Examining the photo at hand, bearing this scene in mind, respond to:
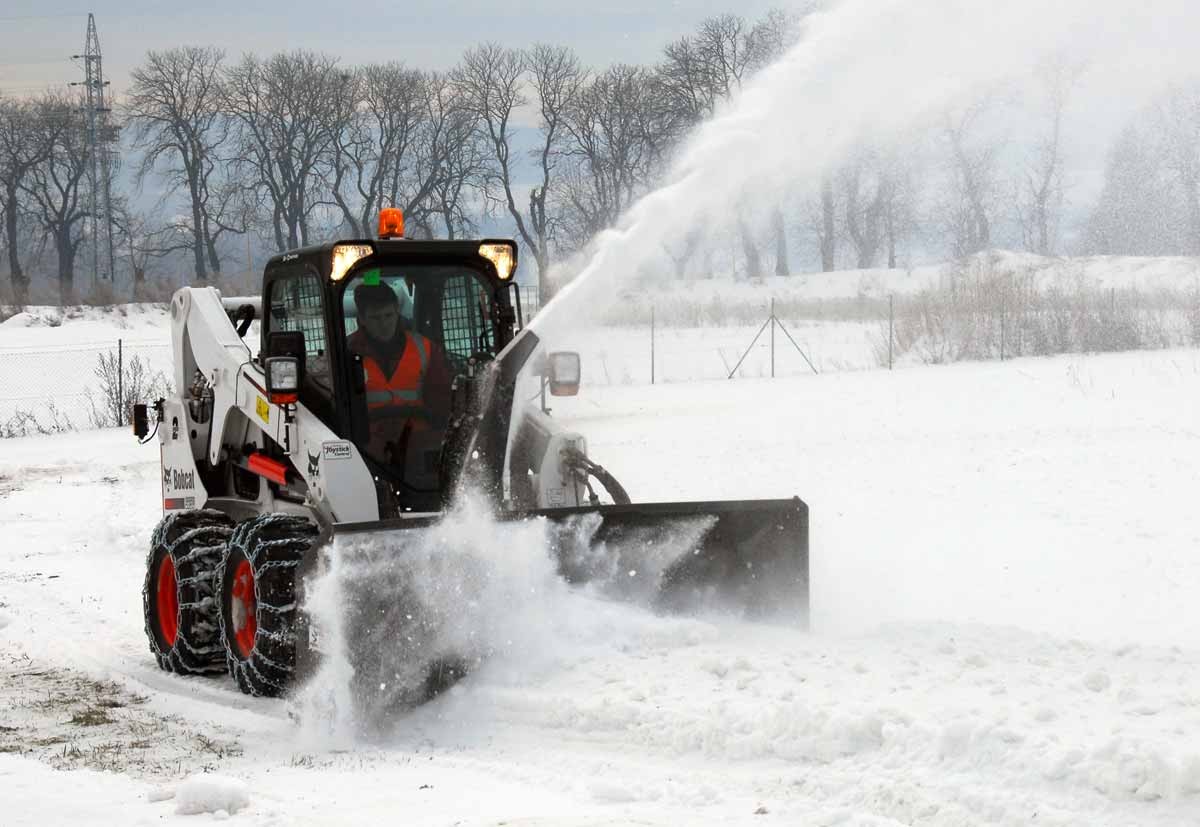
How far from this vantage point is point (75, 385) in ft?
92.1

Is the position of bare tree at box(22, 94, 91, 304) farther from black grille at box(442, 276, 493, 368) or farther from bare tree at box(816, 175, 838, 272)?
black grille at box(442, 276, 493, 368)

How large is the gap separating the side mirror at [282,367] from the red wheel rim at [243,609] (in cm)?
86

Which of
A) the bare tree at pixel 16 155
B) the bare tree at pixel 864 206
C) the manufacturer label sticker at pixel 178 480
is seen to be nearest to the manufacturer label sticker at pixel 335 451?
the manufacturer label sticker at pixel 178 480

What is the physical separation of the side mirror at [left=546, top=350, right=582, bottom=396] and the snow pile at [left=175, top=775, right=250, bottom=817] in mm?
2703

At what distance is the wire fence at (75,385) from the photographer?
930 inches

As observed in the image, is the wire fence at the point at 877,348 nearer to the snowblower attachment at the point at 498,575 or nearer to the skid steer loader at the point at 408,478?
the skid steer loader at the point at 408,478

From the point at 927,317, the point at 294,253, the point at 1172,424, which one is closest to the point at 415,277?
the point at 294,253

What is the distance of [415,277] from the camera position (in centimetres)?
724

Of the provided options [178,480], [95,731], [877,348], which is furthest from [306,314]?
[877,348]

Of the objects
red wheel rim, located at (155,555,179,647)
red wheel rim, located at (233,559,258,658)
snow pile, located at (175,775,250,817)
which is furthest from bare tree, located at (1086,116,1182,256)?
snow pile, located at (175,775,250,817)

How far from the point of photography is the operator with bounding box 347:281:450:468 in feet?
23.2

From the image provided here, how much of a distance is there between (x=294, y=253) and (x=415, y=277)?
71 centimetres

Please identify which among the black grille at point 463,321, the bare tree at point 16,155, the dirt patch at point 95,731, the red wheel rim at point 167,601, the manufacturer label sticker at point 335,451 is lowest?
the dirt patch at point 95,731

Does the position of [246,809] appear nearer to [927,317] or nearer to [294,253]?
[294,253]
